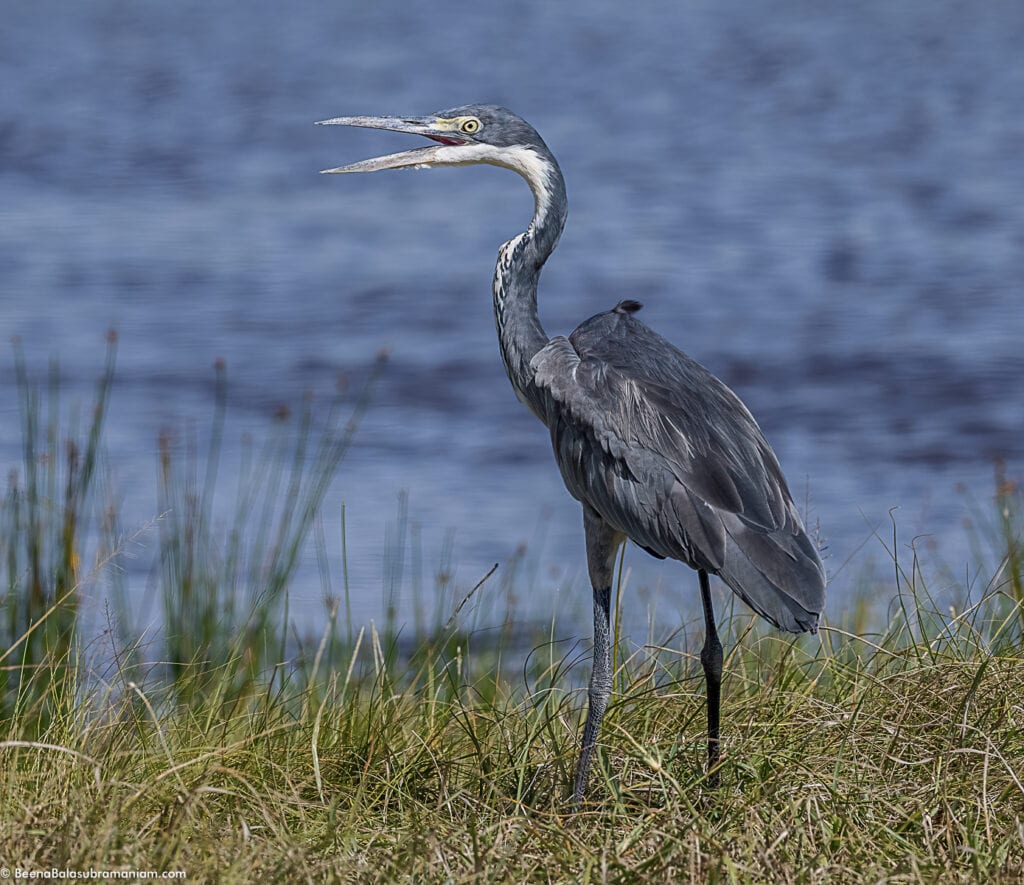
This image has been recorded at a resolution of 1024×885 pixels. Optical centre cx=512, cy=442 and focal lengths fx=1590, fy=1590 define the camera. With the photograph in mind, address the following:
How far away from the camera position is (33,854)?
300cm

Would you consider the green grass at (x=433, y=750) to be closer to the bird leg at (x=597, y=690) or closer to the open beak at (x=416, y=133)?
the bird leg at (x=597, y=690)

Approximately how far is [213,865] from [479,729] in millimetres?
1307

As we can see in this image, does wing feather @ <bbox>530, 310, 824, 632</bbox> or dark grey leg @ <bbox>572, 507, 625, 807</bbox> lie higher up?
wing feather @ <bbox>530, 310, 824, 632</bbox>

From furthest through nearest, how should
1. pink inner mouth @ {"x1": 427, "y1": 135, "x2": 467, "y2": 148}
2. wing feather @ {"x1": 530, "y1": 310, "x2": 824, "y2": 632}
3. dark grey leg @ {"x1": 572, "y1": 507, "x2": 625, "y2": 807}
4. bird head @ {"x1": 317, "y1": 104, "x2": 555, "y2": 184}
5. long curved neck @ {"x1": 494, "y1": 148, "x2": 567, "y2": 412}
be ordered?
pink inner mouth @ {"x1": 427, "y1": 135, "x2": 467, "y2": 148} < bird head @ {"x1": 317, "y1": 104, "x2": 555, "y2": 184} < long curved neck @ {"x1": 494, "y1": 148, "x2": 567, "y2": 412} < dark grey leg @ {"x1": 572, "y1": 507, "x2": 625, "y2": 807} < wing feather @ {"x1": 530, "y1": 310, "x2": 824, "y2": 632}

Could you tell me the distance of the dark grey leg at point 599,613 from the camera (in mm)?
3982

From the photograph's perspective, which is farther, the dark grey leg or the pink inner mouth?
the pink inner mouth

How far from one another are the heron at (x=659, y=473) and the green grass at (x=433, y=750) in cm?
17

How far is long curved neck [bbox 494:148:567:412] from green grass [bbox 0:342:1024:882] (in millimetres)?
624

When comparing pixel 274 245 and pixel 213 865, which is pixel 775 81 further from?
pixel 213 865

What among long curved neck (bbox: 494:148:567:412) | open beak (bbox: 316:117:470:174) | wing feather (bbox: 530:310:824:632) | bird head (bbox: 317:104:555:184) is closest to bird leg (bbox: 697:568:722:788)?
wing feather (bbox: 530:310:824:632)

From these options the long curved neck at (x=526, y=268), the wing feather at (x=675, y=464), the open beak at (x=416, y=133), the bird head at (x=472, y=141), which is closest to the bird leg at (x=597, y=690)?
the wing feather at (x=675, y=464)

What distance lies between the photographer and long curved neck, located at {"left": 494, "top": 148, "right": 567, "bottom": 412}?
4656mm

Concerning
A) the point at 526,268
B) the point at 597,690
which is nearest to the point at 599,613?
the point at 597,690

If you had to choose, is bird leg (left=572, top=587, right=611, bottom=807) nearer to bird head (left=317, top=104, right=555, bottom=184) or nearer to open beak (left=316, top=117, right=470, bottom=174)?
bird head (left=317, top=104, right=555, bottom=184)
